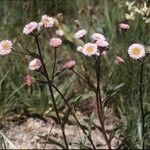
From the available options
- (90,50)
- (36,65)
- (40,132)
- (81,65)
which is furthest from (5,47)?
(81,65)

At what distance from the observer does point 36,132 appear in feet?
8.65

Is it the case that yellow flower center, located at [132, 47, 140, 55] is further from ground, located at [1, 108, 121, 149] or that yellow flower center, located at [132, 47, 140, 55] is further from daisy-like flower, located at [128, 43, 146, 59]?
ground, located at [1, 108, 121, 149]

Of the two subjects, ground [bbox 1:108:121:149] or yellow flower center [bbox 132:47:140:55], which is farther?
ground [bbox 1:108:121:149]

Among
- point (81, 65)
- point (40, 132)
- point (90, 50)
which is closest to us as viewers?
point (90, 50)

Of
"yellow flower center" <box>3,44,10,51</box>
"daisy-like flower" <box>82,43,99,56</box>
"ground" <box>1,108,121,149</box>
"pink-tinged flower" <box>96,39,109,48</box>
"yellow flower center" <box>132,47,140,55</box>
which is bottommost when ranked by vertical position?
"ground" <box>1,108,121,149</box>

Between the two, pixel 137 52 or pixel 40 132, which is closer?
pixel 137 52

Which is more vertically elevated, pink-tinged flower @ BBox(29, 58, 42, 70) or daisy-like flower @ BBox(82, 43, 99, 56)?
daisy-like flower @ BBox(82, 43, 99, 56)

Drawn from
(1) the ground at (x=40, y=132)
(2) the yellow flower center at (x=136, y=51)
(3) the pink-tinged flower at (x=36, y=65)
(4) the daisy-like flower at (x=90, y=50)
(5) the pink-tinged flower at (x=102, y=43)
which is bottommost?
(1) the ground at (x=40, y=132)

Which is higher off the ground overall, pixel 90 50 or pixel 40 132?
pixel 90 50

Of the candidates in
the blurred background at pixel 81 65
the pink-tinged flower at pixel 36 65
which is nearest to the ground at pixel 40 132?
the blurred background at pixel 81 65

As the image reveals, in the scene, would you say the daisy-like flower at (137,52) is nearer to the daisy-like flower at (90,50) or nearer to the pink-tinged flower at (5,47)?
the daisy-like flower at (90,50)

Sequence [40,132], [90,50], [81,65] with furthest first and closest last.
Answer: [81,65]
[40,132]
[90,50]

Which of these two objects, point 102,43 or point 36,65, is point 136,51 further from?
point 36,65

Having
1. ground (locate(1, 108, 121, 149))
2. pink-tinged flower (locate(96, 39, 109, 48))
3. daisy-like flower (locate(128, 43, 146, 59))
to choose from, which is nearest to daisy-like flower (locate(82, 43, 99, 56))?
pink-tinged flower (locate(96, 39, 109, 48))
